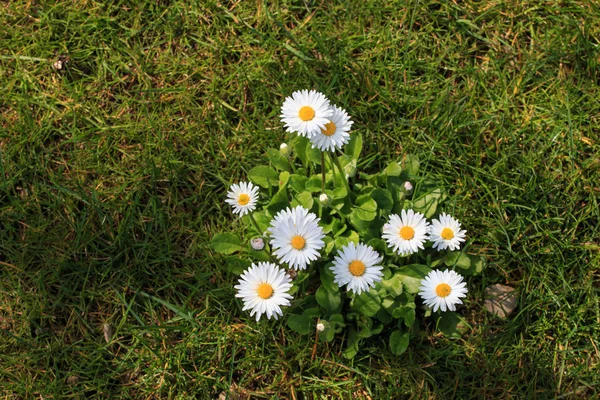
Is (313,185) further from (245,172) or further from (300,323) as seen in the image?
(300,323)

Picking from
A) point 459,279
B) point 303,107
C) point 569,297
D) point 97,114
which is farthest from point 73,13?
point 569,297

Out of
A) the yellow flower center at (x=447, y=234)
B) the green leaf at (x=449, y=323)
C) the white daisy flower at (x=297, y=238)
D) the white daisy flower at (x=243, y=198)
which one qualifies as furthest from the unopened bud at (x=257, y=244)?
the green leaf at (x=449, y=323)

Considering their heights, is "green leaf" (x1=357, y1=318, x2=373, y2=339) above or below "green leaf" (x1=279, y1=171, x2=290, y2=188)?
below

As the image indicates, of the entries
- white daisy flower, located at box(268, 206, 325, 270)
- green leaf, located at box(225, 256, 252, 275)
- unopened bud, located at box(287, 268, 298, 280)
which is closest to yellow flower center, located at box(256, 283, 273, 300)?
white daisy flower, located at box(268, 206, 325, 270)

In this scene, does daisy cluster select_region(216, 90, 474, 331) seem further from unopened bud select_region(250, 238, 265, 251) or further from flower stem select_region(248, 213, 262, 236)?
flower stem select_region(248, 213, 262, 236)

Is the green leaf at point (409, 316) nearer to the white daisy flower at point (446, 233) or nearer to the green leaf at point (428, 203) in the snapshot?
the white daisy flower at point (446, 233)

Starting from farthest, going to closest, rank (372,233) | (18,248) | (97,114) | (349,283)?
→ (97,114) < (18,248) < (372,233) < (349,283)

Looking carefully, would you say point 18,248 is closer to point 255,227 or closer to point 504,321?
point 255,227
